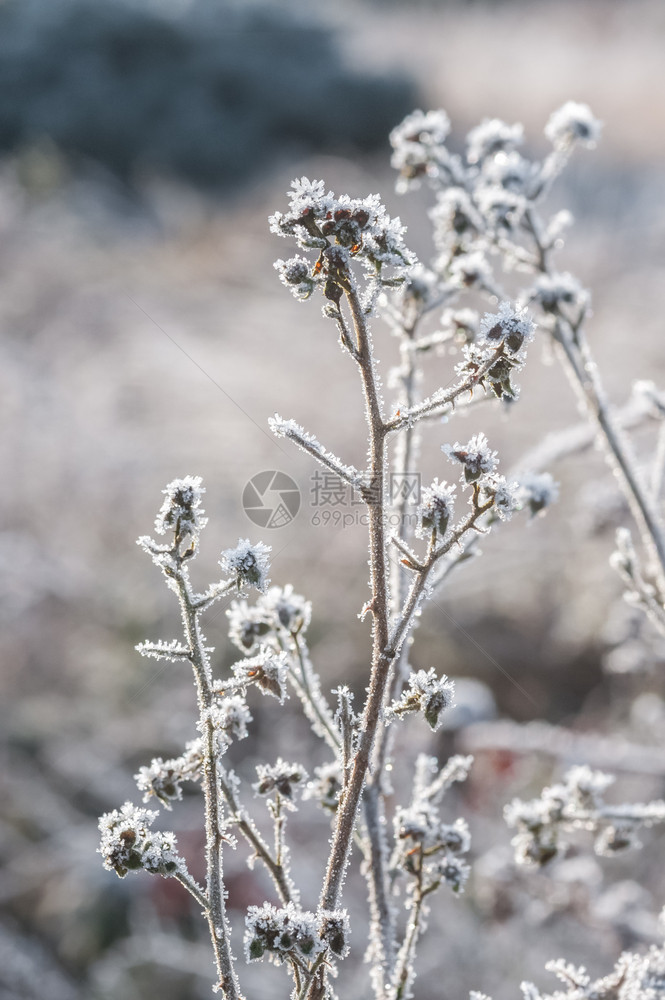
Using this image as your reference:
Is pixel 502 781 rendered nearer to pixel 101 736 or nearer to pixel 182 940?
pixel 182 940

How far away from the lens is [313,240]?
0.82 metres

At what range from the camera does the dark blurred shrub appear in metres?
18.8

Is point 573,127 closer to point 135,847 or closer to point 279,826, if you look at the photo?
point 279,826

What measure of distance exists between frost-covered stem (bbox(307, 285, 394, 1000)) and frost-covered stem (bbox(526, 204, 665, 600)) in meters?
0.78

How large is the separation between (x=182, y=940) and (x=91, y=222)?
13.3m

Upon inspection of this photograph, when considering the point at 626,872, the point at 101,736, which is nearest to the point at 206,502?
the point at 101,736

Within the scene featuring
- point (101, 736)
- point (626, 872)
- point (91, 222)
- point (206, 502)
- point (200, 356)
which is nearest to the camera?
point (626, 872)

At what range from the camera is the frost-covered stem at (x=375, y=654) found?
0.82 m

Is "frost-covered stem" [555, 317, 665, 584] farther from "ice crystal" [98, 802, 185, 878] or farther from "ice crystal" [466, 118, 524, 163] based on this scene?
"ice crystal" [98, 802, 185, 878]

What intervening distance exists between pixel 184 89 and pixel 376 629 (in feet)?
73.0

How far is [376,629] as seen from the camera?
88cm

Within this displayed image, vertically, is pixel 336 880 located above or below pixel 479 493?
below

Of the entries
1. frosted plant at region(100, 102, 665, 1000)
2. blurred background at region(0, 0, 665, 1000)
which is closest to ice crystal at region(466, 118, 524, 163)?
frosted plant at region(100, 102, 665, 1000)

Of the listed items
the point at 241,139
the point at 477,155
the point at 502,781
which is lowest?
the point at 502,781
